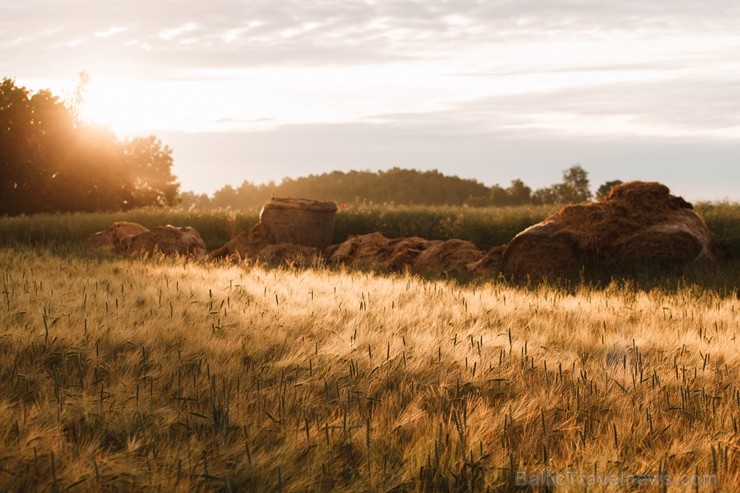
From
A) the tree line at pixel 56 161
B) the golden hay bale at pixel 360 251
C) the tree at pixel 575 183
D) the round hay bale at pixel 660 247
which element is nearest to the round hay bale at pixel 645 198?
the round hay bale at pixel 660 247

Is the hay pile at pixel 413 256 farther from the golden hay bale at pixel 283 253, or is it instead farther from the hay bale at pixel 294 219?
the hay bale at pixel 294 219

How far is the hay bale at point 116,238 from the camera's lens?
49.9 feet

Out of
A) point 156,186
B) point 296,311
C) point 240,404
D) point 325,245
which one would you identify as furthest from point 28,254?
point 156,186

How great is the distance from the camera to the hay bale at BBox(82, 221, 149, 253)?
1521 centimetres

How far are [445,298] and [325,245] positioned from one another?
8647 mm

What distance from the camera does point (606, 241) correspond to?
35.7 ft

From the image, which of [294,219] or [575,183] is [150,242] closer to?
[294,219]

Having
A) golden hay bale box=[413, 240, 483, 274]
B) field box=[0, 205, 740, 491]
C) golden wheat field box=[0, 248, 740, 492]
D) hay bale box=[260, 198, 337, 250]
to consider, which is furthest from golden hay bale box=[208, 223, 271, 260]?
golden wheat field box=[0, 248, 740, 492]

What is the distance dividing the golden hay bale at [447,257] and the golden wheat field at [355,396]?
5.16 metres

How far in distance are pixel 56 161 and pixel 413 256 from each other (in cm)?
2159

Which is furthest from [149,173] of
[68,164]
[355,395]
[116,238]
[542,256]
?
[355,395]

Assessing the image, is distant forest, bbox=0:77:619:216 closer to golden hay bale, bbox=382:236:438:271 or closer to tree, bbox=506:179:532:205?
golden hay bale, bbox=382:236:438:271

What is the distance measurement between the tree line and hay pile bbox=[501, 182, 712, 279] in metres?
23.4

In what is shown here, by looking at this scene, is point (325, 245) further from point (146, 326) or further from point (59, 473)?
point (59, 473)
